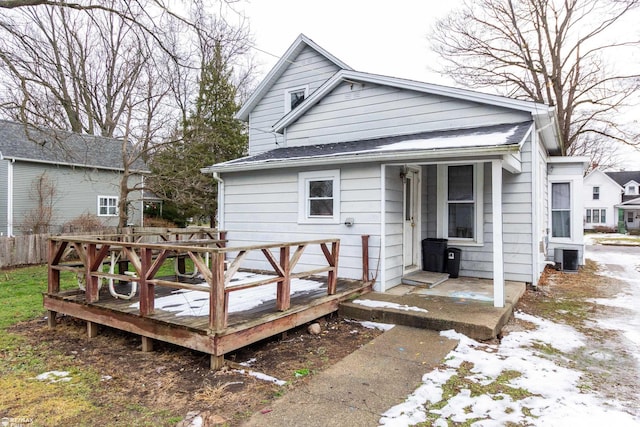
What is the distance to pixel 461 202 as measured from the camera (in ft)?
25.2

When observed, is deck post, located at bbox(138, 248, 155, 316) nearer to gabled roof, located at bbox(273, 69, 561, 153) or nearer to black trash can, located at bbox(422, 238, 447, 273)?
black trash can, located at bbox(422, 238, 447, 273)

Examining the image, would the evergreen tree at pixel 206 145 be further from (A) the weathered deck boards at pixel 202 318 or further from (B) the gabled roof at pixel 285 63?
(A) the weathered deck boards at pixel 202 318

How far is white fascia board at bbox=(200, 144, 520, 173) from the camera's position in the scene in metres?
5.06

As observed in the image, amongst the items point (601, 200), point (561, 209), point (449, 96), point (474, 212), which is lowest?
point (474, 212)

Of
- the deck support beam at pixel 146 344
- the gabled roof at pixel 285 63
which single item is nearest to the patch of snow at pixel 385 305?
the deck support beam at pixel 146 344

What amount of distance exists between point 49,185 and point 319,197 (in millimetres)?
15475

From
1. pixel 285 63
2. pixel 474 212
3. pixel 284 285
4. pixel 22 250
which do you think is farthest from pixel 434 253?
pixel 22 250

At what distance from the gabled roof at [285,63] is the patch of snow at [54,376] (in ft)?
34.3

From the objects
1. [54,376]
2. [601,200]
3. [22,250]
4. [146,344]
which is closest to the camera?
[54,376]

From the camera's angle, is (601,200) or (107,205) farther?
(601,200)

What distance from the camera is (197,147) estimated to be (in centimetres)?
1576

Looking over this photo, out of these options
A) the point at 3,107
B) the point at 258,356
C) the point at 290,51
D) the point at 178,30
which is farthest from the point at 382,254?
the point at 290,51

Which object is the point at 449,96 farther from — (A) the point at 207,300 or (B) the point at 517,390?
(A) the point at 207,300

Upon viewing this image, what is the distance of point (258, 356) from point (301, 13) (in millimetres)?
9748
